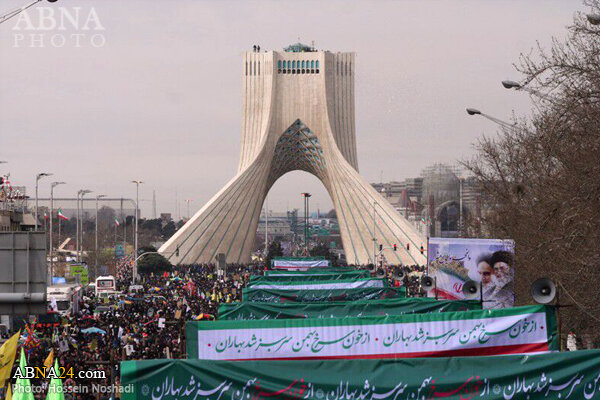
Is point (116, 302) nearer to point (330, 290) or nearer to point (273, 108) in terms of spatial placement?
point (330, 290)

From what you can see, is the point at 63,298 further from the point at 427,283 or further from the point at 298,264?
the point at 427,283

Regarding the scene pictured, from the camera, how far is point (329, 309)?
16.4 meters

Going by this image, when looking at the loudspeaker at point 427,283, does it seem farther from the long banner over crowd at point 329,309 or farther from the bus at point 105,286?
the bus at point 105,286

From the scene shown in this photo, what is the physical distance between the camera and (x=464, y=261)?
2164 centimetres

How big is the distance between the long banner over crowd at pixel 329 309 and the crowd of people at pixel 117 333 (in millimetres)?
963

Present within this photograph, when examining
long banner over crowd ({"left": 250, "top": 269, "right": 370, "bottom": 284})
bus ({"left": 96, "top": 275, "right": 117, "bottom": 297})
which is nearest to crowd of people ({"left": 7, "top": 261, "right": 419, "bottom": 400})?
bus ({"left": 96, "top": 275, "right": 117, "bottom": 297})

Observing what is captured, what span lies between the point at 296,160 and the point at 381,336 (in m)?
92.4

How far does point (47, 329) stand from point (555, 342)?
22.2 m

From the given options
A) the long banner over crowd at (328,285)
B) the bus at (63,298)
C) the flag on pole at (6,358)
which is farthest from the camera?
the bus at (63,298)

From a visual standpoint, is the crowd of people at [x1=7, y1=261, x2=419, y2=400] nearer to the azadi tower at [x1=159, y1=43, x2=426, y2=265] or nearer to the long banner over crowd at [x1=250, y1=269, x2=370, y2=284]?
the long banner over crowd at [x1=250, y1=269, x2=370, y2=284]

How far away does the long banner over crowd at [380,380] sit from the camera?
791 cm

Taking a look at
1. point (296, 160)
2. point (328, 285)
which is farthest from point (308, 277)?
point (296, 160)

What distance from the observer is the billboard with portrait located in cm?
2073

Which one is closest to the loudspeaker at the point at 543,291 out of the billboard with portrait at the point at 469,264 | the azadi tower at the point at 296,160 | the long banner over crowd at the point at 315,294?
the billboard with portrait at the point at 469,264
